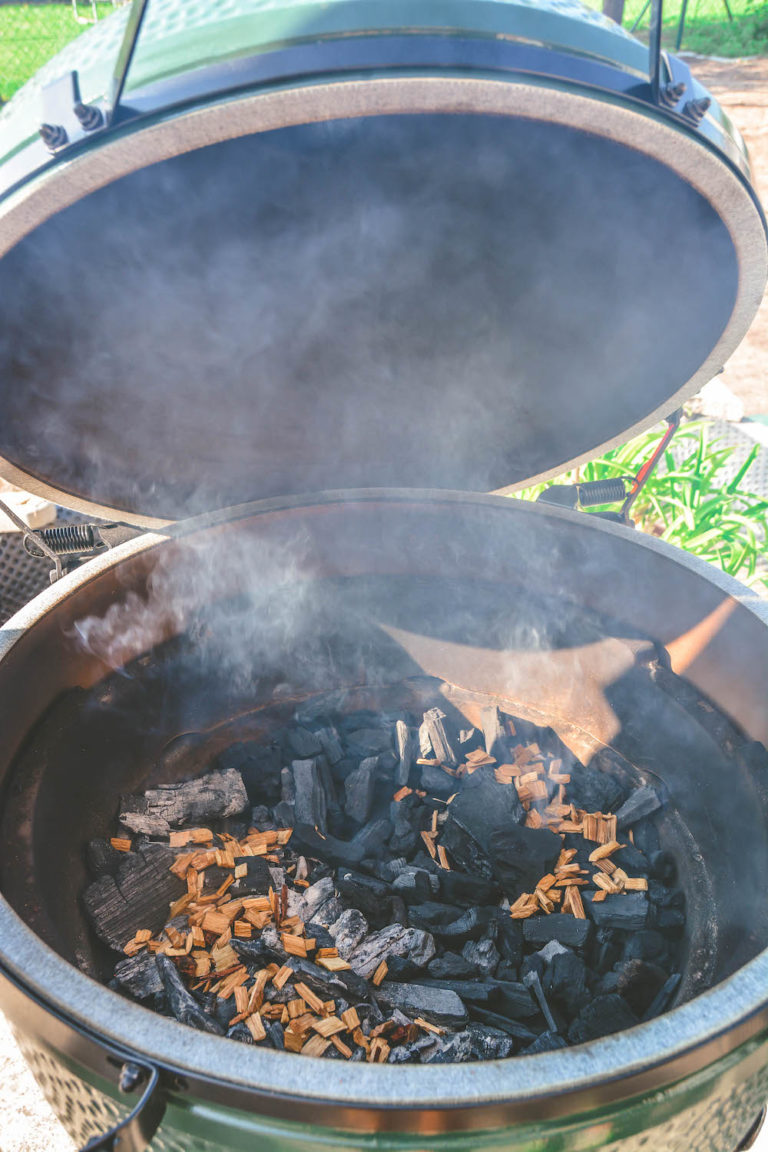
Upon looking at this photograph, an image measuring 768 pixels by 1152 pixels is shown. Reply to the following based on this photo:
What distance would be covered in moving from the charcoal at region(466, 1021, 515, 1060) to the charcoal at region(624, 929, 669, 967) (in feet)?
1.10

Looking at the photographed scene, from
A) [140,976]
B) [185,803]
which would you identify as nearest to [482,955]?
[140,976]

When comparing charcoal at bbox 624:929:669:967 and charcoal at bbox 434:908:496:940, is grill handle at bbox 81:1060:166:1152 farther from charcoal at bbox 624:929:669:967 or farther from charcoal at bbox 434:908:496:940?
charcoal at bbox 624:929:669:967

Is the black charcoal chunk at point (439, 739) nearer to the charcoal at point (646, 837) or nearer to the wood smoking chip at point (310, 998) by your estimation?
the charcoal at point (646, 837)

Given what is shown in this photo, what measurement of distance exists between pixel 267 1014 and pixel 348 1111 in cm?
71

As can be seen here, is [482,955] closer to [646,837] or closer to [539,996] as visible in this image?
[539,996]

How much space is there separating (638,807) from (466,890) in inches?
17.8

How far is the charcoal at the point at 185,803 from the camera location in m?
1.90

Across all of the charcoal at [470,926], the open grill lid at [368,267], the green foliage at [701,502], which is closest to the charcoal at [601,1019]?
the charcoal at [470,926]

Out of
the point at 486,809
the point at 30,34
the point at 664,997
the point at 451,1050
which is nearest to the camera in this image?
the point at 451,1050

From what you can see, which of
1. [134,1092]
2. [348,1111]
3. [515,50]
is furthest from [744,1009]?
[515,50]

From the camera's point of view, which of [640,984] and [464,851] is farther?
[464,851]

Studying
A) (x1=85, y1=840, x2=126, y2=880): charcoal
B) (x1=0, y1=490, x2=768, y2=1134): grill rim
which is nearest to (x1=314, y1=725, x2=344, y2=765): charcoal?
(x1=85, y1=840, x2=126, y2=880): charcoal

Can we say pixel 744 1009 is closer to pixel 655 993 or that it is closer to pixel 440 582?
pixel 655 993

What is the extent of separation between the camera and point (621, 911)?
1719 mm
